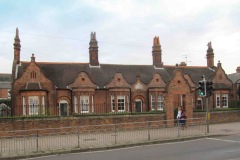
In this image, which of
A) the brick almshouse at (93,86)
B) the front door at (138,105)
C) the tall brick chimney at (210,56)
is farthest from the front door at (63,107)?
the tall brick chimney at (210,56)

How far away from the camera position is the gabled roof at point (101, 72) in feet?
118

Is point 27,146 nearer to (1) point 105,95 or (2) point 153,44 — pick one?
(1) point 105,95

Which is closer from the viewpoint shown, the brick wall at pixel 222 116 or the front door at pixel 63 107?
the brick wall at pixel 222 116

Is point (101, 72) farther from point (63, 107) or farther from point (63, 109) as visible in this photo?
point (63, 109)

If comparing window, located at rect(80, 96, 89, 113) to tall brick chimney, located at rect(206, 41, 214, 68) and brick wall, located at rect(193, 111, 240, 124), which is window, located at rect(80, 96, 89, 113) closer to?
brick wall, located at rect(193, 111, 240, 124)

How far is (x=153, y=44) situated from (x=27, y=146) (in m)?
29.8

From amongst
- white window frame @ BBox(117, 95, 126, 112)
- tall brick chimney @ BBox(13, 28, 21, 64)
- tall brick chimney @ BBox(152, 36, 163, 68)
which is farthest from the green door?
tall brick chimney @ BBox(152, 36, 163, 68)

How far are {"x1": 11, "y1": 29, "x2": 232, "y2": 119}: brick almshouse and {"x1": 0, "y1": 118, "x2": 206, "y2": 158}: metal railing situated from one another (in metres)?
9.59

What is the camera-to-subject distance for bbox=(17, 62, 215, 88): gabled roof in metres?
35.9

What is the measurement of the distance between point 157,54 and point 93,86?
449 inches

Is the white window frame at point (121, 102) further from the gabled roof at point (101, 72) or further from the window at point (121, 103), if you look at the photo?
the gabled roof at point (101, 72)

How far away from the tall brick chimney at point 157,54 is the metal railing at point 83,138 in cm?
1975

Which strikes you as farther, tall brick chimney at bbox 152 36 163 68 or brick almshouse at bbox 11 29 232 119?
tall brick chimney at bbox 152 36 163 68

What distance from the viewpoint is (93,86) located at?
35.9 metres
